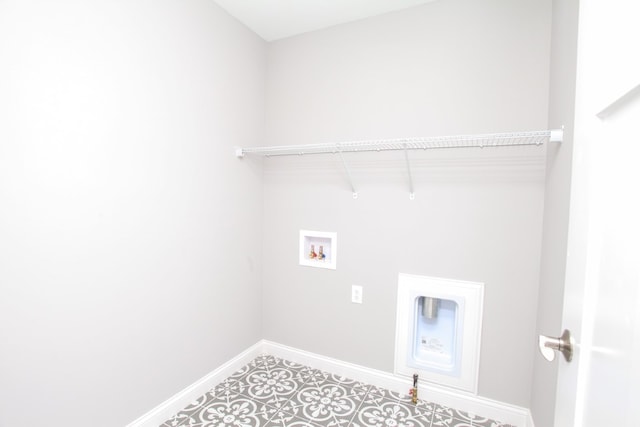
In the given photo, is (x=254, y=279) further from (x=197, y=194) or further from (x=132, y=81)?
(x=132, y=81)

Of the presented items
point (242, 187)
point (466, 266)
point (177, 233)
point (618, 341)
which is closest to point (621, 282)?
point (618, 341)

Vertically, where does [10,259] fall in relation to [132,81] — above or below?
below

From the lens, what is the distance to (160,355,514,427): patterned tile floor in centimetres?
171

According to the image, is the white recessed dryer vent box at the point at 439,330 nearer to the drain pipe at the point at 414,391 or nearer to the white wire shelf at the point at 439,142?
the drain pipe at the point at 414,391

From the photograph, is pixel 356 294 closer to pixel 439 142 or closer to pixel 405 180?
pixel 405 180

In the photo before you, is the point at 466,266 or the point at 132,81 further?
the point at 466,266

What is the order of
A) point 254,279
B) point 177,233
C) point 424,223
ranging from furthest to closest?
point 254,279, point 424,223, point 177,233

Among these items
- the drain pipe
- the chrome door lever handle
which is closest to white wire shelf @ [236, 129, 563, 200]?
the chrome door lever handle

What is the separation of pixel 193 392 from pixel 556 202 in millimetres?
2209

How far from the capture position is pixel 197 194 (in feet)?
6.09

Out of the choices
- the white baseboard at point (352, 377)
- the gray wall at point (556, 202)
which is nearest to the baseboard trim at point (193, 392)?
the white baseboard at point (352, 377)

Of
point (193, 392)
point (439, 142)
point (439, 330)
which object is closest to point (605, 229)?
point (439, 142)

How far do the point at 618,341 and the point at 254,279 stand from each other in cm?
217

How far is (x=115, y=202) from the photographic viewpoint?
145 cm
